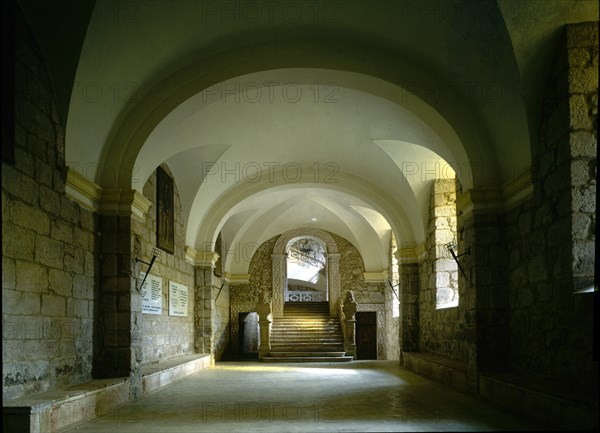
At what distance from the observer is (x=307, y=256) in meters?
24.8

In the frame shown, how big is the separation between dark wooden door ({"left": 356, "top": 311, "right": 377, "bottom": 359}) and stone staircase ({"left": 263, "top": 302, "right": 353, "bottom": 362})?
81cm

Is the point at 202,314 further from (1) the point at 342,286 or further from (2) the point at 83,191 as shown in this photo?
(1) the point at 342,286

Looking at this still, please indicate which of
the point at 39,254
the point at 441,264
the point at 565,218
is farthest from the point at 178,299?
the point at 565,218

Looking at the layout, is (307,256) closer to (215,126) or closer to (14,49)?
(215,126)

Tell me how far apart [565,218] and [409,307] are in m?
6.92

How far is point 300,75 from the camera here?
22.4 ft

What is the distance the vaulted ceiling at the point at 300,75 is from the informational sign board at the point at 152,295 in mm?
2123

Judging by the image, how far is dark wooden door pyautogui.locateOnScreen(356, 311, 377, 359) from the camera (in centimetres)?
1786

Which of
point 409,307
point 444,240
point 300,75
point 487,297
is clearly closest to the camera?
point 487,297

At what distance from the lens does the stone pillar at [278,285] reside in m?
18.3

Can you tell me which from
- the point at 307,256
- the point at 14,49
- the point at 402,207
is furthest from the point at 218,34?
the point at 307,256

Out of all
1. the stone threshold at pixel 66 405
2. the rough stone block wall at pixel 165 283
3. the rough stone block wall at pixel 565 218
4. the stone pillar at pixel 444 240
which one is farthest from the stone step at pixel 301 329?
the rough stone block wall at pixel 565 218

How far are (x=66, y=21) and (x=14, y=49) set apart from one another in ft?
1.99

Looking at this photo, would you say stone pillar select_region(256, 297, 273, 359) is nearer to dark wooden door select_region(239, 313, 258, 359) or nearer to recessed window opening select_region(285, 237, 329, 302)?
dark wooden door select_region(239, 313, 258, 359)
